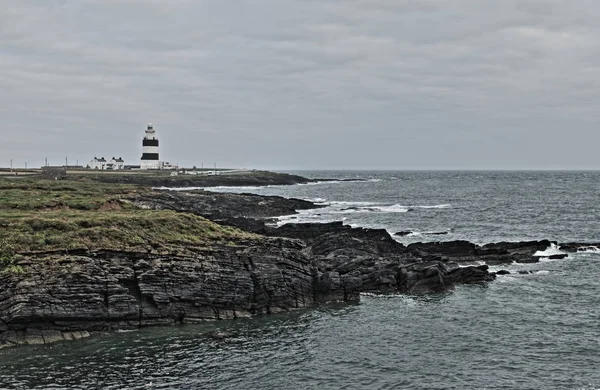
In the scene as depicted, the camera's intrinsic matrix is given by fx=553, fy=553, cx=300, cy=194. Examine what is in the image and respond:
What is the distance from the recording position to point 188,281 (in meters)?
38.9

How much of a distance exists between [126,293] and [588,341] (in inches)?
1161

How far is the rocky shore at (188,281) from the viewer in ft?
113

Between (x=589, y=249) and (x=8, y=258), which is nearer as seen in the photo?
(x=8, y=258)

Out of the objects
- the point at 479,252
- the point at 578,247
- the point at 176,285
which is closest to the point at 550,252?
the point at 578,247

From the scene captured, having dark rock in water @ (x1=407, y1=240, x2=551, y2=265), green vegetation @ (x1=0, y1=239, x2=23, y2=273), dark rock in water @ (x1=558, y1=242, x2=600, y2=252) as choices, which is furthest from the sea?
dark rock in water @ (x1=558, y1=242, x2=600, y2=252)

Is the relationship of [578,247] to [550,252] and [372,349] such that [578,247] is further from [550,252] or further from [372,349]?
[372,349]

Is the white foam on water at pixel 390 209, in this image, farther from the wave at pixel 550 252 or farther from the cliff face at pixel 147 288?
the cliff face at pixel 147 288

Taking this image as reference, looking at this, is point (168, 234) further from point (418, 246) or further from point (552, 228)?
point (552, 228)

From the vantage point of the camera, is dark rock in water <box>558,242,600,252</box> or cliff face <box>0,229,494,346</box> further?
dark rock in water <box>558,242,600,252</box>

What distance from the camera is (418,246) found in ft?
204

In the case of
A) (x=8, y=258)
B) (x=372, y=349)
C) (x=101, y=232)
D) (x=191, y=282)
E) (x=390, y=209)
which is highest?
(x=101, y=232)

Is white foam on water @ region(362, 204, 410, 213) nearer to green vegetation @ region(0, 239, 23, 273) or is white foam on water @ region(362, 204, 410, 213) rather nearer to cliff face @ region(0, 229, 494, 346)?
cliff face @ region(0, 229, 494, 346)

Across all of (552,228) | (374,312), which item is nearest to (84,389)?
(374,312)

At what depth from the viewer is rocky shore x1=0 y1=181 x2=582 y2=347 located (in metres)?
34.4
